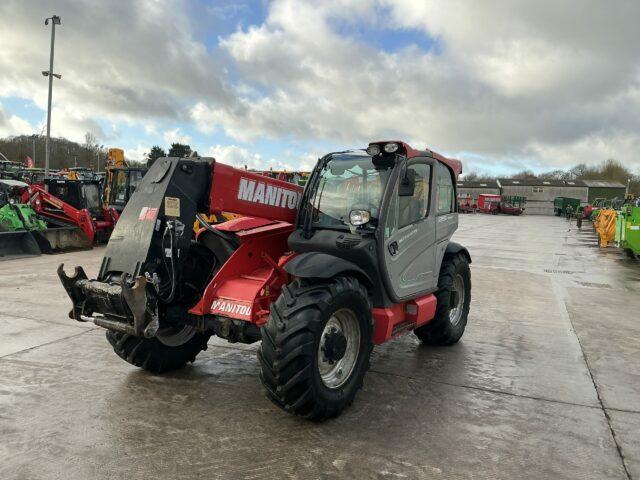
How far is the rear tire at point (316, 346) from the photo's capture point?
136 inches

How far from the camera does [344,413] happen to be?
3.98m

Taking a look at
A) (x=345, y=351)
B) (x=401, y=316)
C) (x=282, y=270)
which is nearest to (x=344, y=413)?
(x=345, y=351)

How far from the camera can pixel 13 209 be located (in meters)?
12.9

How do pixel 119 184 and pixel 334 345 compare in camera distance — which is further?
pixel 119 184

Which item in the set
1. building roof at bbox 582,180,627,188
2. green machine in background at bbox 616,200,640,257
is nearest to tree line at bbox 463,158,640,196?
building roof at bbox 582,180,627,188

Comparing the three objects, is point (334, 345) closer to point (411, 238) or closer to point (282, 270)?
point (282, 270)

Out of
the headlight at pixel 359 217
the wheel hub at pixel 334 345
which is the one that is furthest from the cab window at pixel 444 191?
the wheel hub at pixel 334 345

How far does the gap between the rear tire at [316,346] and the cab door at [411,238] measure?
0.56 m

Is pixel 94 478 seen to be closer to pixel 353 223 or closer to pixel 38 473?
pixel 38 473

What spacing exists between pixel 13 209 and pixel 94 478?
477 inches

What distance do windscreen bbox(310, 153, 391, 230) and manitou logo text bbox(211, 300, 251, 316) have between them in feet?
3.24

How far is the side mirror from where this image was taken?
4.32 meters

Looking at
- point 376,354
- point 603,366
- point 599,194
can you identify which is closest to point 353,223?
point 376,354

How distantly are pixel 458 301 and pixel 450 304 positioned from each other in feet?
2.08
